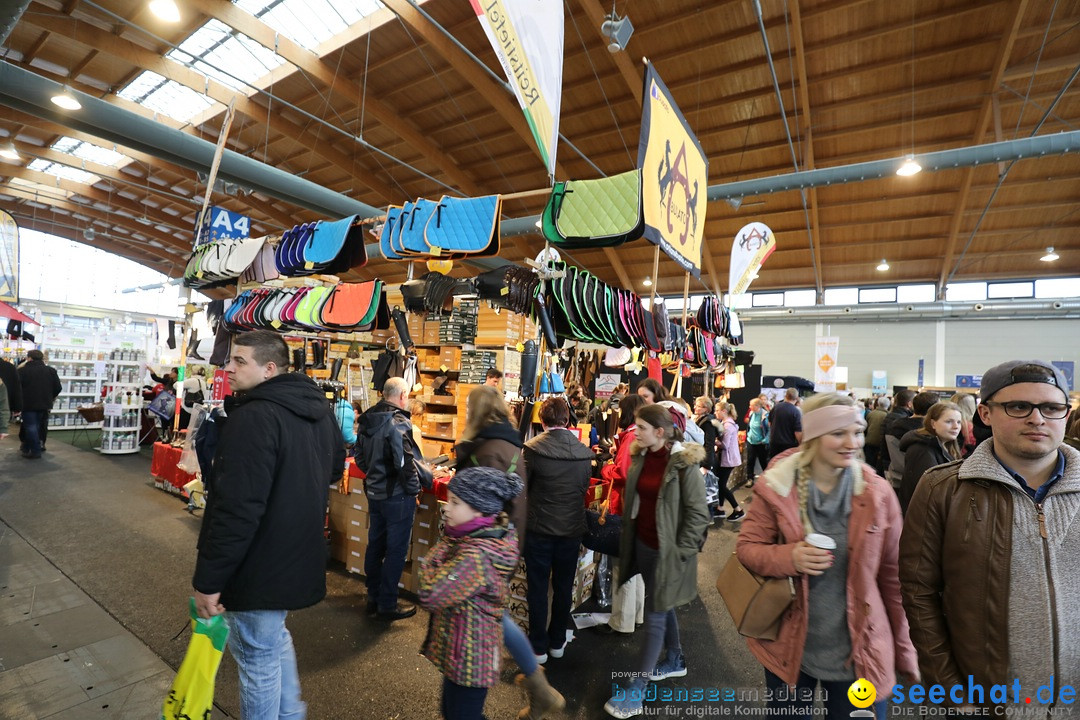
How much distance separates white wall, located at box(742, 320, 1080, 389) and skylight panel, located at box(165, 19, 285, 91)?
51.0ft

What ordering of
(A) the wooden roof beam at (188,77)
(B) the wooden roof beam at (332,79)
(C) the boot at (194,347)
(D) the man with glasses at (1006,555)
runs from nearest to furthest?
(D) the man with glasses at (1006,555)
(C) the boot at (194,347)
(B) the wooden roof beam at (332,79)
(A) the wooden roof beam at (188,77)

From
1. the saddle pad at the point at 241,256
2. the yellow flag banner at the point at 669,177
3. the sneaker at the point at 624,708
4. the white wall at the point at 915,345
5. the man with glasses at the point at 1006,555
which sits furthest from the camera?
the white wall at the point at 915,345

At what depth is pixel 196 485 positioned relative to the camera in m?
5.12

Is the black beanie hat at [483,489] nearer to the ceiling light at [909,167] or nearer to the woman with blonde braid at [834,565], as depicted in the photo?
the woman with blonde braid at [834,565]

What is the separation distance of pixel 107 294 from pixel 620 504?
2883cm

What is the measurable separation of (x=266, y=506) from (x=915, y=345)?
18293 mm

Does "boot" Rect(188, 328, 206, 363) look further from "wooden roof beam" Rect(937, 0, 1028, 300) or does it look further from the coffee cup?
"wooden roof beam" Rect(937, 0, 1028, 300)

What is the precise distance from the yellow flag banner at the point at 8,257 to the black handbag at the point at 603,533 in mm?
7265

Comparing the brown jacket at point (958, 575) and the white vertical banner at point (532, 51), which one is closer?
the brown jacket at point (958, 575)

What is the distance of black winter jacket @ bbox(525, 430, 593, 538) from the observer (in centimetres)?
256

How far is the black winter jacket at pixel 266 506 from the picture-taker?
160 centimetres

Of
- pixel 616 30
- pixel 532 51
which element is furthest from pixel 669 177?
pixel 616 30

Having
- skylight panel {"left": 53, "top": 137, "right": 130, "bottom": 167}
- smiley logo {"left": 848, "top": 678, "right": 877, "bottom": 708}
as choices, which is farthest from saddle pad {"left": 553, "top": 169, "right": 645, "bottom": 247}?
skylight panel {"left": 53, "top": 137, "right": 130, "bottom": 167}

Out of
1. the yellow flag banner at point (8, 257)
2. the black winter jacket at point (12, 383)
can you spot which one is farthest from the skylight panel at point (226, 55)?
the black winter jacket at point (12, 383)
